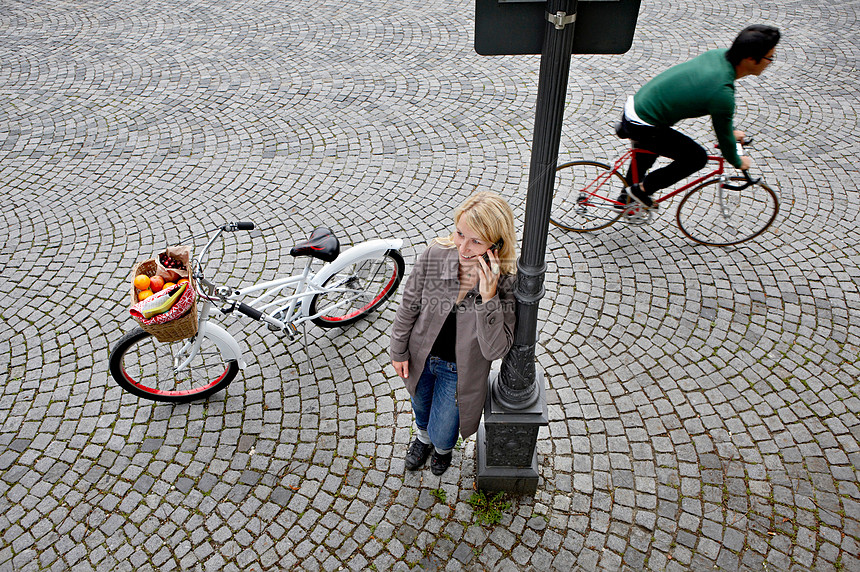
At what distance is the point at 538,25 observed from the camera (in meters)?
2.14

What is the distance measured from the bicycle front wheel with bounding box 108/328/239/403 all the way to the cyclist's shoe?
3.97 m

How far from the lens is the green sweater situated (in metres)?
4.66

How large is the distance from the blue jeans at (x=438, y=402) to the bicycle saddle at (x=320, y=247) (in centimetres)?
131

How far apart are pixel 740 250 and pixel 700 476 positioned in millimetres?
2742

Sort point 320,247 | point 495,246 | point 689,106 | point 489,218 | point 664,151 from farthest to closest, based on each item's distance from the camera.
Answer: point 664,151 < point 689,106 < point 320,247 < point 495,246 < point 489,218

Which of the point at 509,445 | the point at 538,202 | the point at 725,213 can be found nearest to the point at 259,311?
the point at 509,445

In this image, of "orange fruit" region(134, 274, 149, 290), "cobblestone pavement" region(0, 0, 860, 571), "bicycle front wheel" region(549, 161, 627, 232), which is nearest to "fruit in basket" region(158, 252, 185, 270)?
"orange fruit" region(134, 274, 149, 290)

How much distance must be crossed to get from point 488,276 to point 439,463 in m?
1.70

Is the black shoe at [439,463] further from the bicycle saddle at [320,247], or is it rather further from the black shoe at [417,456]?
the bicycle saddle at [320,247]

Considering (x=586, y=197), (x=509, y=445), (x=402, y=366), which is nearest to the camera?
(x=402, y=366)

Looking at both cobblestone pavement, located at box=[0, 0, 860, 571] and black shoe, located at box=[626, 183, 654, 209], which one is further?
black shoe, located at box=[626, 183, 654, 209]

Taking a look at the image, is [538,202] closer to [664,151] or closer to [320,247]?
[320,247]

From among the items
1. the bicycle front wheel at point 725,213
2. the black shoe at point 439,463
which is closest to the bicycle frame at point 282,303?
the black shoe at point 439,463

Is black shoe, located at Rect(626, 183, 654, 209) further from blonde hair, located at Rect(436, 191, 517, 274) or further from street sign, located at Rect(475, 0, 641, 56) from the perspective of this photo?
street sign, located at Rect(475, 0, 641, 56)
